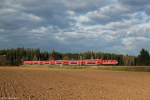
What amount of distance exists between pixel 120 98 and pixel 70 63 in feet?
419

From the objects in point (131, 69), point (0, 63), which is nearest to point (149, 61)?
point (131, 69)

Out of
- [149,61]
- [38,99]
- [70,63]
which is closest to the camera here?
[38,99]

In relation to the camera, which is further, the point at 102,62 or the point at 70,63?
the point at 70,63

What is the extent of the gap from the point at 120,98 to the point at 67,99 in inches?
145

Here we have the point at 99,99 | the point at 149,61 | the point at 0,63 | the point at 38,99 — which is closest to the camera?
the point at 38,99

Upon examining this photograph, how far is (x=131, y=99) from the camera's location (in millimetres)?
20922

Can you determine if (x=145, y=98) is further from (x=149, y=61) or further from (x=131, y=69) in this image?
(x=149, y=61)

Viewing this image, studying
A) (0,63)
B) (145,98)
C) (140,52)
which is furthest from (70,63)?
(145,98)

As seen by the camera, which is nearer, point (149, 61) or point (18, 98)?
point (18, 98)

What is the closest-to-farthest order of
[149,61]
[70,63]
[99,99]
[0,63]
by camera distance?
[99,99], [149,61], [70,63], [0,63]

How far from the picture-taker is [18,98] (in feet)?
63.2

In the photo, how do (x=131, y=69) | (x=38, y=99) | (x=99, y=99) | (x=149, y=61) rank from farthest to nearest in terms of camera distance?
(x=149, y=61)
(x=131, y=69)
(x=99, y=99)
(x=38, y=99)

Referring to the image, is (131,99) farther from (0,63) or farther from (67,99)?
(0,63)

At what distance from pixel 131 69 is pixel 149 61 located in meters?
46.4
